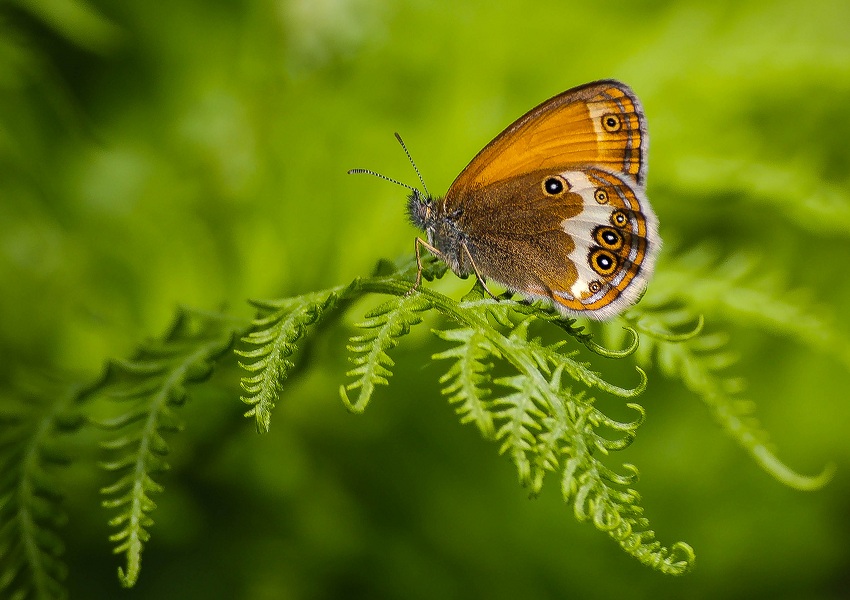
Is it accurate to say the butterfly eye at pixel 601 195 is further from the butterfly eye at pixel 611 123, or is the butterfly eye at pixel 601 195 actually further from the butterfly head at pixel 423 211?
the butterfly head at pixel 423 211

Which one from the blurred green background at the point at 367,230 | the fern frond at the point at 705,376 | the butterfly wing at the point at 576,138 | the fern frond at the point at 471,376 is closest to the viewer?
the fern frond at the point at 471,376

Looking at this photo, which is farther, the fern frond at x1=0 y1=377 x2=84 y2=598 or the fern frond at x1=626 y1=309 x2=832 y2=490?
the fern frond at x1=626 y1=309 x2=832 y2=490

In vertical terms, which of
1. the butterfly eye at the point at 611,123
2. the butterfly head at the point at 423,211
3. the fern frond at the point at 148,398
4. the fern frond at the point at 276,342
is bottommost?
the fern frond at the point at 148,398

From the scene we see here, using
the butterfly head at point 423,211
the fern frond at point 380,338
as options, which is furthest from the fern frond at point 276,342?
the butterfly head at point 423,211

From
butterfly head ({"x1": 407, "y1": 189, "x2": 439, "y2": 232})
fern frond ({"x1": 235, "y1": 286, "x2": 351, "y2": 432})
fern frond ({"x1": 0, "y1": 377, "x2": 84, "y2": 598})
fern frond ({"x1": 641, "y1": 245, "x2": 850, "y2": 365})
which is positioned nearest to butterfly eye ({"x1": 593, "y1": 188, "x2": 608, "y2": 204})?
fern frond ({"x1": 641, "y1": 245, "x2": 850, "y2": 365})

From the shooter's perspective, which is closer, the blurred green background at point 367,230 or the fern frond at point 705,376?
the fern frond at point 705,376

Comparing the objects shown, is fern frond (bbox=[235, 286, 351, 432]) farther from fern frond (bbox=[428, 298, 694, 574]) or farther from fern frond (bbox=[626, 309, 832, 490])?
fern frond (bbox=[626, 309, 832, 490])

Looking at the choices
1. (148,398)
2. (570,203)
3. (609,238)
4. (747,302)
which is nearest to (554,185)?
(570,203)

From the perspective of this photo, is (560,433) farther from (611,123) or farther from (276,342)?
(611,123)
